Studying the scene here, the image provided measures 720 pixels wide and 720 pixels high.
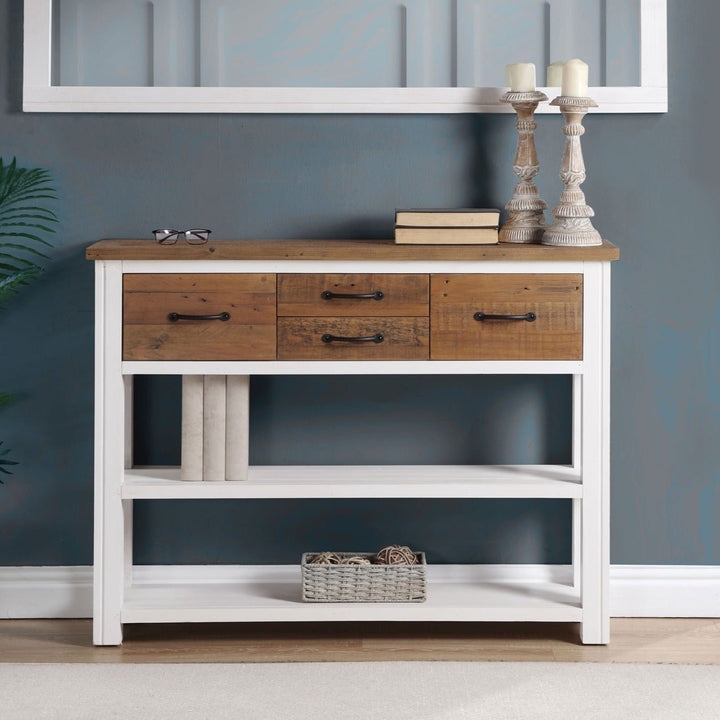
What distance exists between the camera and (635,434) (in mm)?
2840

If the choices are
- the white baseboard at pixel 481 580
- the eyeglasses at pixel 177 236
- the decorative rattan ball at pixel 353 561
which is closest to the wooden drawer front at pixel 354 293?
the eyeglasses at pixel 177 236

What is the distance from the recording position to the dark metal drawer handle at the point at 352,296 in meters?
2.46

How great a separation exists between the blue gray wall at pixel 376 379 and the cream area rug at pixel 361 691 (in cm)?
46

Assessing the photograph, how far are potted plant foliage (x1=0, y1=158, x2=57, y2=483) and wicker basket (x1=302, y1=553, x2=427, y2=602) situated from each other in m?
0.81

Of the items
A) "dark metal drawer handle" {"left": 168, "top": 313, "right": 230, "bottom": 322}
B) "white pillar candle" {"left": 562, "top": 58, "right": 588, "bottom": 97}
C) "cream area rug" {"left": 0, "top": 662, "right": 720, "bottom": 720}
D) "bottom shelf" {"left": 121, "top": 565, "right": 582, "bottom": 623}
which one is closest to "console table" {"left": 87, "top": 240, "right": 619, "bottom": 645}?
"dark metal drawer handle" {"left": 168, "top": 313, "right": 230, "bottom": 322}

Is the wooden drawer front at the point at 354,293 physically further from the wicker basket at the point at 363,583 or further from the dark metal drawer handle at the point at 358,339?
the wicker basket at the point at 363,583

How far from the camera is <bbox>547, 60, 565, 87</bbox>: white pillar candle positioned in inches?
106

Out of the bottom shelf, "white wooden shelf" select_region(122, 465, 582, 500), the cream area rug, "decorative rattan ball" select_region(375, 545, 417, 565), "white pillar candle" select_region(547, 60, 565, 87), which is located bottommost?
the cream area rug

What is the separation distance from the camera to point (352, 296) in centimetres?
246

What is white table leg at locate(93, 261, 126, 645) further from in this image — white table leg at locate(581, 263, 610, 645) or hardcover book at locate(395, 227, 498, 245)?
white table leg at locate(581, 263, 610, 645)

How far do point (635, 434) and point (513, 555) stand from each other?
45 cm

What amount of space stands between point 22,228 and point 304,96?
80cm

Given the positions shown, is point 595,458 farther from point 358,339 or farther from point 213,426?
point 213,426

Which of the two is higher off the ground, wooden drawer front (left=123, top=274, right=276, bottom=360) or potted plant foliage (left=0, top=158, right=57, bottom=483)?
potted plant foliage (left=0, top=158, right=57, bottom=483)
